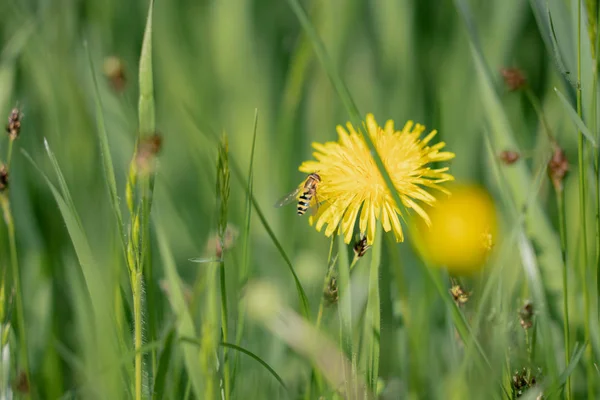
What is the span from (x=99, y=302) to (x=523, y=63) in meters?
1.61

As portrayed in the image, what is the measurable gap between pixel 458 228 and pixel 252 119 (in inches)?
26.0

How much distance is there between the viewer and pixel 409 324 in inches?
28.0

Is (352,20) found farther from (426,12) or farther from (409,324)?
(409,324)

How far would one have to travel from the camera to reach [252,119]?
1.67 metres

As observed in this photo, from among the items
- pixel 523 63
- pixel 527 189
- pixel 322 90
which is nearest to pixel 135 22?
pixel 322 90

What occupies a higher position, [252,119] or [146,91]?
[252,119]

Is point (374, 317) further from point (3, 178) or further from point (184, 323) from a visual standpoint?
point (3, 178)

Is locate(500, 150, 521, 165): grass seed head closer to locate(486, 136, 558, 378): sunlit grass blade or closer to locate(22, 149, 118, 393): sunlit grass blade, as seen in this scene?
locate(486, 136, 558, 378): sunlit grass blade

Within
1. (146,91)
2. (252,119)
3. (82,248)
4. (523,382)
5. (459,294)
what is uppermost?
(252,119)

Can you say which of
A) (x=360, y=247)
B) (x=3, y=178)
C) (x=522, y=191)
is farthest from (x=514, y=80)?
(x=3, y=178)

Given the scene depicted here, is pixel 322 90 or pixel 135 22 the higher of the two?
pixel 135 22

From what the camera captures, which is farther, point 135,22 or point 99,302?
point 135,22

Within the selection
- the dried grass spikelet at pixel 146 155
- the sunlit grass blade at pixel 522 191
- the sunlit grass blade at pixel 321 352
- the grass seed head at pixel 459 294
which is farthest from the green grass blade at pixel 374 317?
the sunlit grass blade at pixel 522 191

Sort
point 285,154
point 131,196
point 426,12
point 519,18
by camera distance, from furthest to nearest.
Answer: point 426,12, point 519,18, point 285,154, point 131,196
